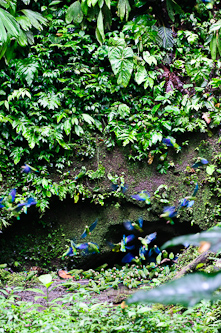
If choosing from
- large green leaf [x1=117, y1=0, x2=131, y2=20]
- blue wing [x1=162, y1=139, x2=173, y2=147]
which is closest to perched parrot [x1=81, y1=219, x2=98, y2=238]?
blue wing [x1=162, y1=139, x2=173, y2=147]

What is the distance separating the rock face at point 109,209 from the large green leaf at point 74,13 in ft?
5.90

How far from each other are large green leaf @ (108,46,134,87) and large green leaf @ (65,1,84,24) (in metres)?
0.64

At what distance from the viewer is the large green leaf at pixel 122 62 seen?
4020 mm

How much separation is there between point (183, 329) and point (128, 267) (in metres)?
2.29

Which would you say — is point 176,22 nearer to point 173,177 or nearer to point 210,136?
point 210,136

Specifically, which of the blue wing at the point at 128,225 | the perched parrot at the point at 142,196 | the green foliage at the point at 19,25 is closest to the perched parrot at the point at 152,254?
the blue wing at the point at 128,225

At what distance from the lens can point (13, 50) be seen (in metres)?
4.00

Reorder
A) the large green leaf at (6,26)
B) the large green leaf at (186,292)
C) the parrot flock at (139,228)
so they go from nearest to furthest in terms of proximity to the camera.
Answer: the large green leaf at (186,292)
the large green leaf at (6,26)
the parrot flock at (139,228)

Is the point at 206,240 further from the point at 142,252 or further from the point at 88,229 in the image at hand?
the point at 142,252

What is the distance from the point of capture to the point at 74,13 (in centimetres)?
416

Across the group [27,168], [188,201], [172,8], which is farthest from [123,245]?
[172,8]

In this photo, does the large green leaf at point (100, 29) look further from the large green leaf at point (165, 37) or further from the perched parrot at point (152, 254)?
the perched parrot at point (152, 254)

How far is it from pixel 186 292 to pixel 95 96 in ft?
12.6

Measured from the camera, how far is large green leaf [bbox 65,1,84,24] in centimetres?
415
